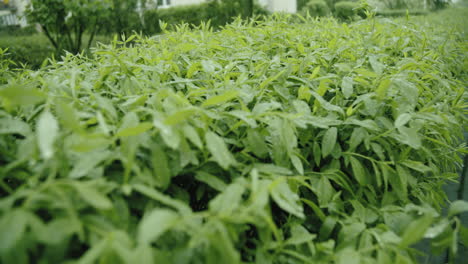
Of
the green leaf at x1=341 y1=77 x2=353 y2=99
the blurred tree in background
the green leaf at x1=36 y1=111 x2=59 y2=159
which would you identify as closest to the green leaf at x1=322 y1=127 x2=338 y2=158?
the green leaf at x1=341 y1=77 x2=353 y2=99

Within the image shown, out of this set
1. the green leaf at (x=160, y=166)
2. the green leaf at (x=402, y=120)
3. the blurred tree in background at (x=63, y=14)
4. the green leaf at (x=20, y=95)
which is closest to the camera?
the green leaf at (x=20, y=95)

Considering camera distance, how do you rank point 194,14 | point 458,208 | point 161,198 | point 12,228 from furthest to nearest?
point 194,14, point 458,208, point 161,198, point 12,228

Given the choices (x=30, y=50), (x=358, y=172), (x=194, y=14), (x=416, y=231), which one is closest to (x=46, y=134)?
(x=416, y=231)

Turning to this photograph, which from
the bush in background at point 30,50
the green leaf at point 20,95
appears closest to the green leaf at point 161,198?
the green leaf at point 20,95

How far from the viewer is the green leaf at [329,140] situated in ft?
3.45

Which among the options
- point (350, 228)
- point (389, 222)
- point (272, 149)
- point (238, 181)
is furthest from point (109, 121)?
point (389, 222)

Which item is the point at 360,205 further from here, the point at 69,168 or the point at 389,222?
the point at 69,168

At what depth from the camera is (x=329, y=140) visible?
1.06m

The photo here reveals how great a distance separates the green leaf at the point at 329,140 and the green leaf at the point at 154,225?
1.94ft

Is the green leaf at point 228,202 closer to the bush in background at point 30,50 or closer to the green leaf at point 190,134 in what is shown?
the green leaf at point 190,134

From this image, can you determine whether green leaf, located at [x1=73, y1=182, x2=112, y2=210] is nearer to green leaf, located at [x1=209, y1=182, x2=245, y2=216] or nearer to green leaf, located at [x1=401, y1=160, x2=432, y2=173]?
green leaf, located at [x1=209, y1=182, x2=245, y2=216]

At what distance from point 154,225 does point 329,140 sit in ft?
2.17

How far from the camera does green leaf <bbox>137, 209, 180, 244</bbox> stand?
1.83ft

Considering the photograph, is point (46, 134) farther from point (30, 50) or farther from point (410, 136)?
point (30, 50)
